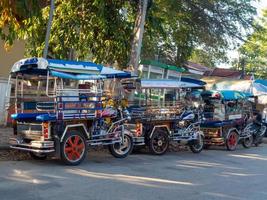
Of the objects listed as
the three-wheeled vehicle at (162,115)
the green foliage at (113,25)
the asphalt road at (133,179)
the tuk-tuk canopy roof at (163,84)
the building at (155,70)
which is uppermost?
the green foliage at (113,25)

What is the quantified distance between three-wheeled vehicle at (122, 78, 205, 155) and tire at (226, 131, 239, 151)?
1.88 metres

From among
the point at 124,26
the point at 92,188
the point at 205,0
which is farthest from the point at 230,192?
the point at 205,0

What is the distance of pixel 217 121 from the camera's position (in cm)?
1678

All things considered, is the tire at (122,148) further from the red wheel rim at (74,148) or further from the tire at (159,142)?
the red wheel rim at (74,148)

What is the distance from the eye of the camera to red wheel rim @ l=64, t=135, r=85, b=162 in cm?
1074

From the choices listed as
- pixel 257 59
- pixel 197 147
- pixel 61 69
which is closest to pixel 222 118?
pixel 197 147

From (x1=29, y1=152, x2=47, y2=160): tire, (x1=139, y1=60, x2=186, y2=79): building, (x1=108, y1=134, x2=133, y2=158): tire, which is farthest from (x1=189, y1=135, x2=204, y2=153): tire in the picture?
(x1=29, y1=152, x2=47, y2=160): tire

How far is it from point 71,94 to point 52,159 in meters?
1.72

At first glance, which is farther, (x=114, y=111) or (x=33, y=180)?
(x=114, y=111)

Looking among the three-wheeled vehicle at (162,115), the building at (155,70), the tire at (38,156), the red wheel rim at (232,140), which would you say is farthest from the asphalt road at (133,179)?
the building at (155,70)

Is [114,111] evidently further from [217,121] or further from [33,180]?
[217,121]

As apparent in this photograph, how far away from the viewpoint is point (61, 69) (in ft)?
34.3

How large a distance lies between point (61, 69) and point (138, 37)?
5.56m

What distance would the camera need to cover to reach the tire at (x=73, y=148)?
10.6m
